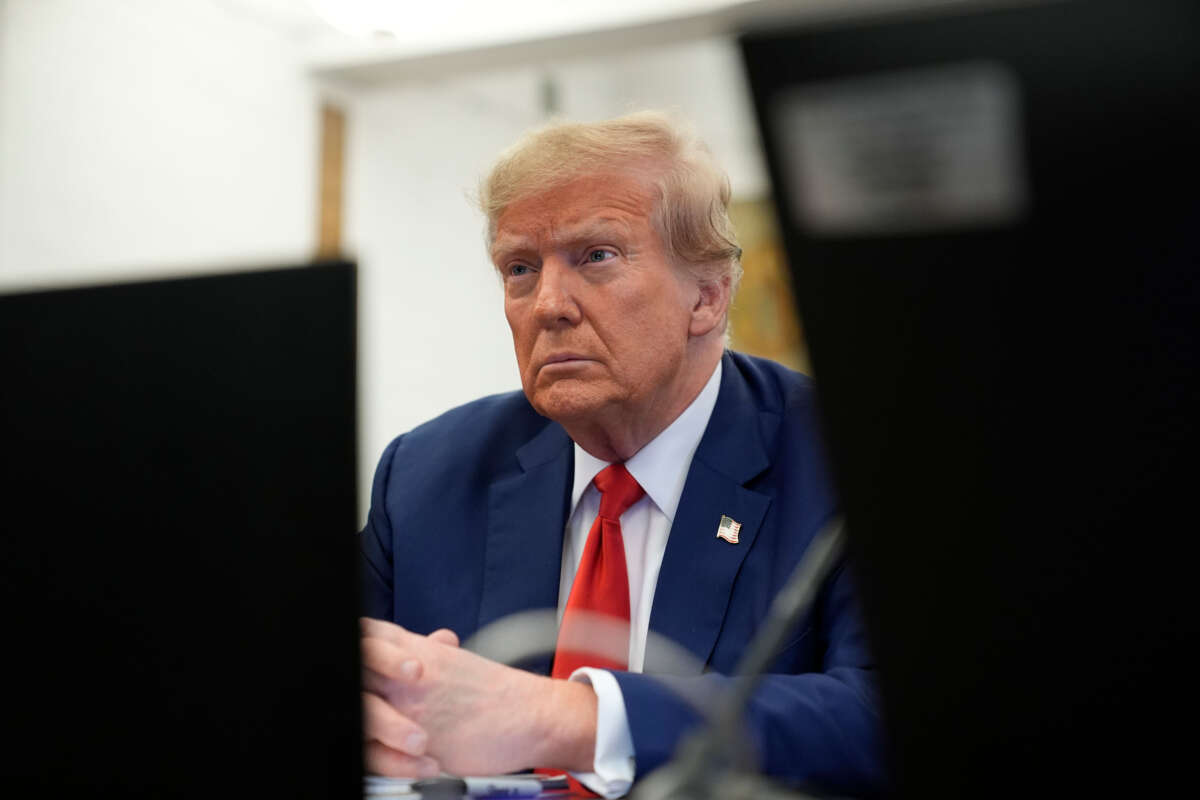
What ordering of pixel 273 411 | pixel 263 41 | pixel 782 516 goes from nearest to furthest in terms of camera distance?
pixel 273 411 → pixel 782 516 → pixel 263 41

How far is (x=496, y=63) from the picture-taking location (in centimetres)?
377

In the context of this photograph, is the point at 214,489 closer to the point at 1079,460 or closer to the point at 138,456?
the point at 138,456

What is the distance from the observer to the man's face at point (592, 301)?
4.79ft

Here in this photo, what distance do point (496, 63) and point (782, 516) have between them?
2.83 m

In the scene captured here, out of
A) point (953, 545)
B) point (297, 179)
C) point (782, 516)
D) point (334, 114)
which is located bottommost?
point (782, 516)

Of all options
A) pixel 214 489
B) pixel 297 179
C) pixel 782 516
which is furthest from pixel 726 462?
pixel 297 179

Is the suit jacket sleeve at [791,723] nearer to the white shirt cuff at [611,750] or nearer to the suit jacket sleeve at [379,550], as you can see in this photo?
the white shirt cuff at [611,750]

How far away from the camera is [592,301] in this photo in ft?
4.83

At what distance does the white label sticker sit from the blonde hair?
1121 millimetres

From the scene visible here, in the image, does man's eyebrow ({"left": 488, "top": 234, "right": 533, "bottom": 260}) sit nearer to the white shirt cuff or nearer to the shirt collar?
the shirt collar

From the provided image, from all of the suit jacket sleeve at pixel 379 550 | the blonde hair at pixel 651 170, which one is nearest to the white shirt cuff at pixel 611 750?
the suit jacket sleeve at pixel 379 550

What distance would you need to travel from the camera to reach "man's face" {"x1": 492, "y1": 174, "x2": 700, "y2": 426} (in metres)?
1.46

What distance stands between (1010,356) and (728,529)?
3.28 ft

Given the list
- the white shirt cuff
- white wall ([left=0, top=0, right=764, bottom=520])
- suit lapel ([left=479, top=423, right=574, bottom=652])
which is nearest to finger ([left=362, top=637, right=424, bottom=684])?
the white shirt cuff
